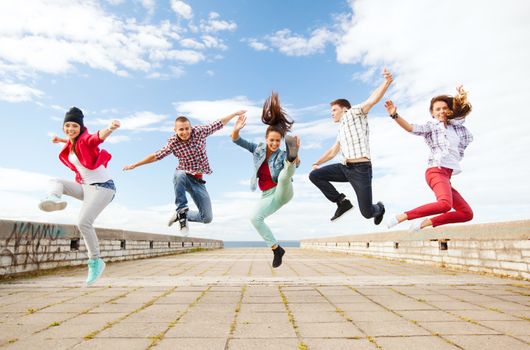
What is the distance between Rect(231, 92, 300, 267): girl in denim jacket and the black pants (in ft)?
1.38

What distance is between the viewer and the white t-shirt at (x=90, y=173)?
4.41 metres

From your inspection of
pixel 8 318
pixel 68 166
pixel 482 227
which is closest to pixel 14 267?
pixel 8 318

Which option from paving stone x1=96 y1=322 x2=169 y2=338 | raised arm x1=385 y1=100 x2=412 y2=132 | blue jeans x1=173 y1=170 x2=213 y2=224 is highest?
raised arm x1=385 y1=100 x2=412 y2=132

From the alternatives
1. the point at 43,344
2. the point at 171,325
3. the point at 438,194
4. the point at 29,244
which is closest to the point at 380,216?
the point at 438,194

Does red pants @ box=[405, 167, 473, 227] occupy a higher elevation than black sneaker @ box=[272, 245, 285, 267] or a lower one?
higher

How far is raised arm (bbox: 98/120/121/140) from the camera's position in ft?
13.2

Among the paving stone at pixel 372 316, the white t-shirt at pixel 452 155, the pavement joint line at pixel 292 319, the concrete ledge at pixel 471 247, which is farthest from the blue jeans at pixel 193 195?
the concrete ledge at pixel 471 247

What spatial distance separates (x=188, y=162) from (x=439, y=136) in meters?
2.53

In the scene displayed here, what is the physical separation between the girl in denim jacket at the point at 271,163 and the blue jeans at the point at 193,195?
24.2 inches

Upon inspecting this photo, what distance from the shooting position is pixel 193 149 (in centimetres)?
438

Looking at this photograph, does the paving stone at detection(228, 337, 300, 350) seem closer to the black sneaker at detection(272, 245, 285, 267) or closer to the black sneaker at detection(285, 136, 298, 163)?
the black sneaker at detection(272, 245, 285, 267)

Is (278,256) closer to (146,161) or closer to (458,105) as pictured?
(146,161)

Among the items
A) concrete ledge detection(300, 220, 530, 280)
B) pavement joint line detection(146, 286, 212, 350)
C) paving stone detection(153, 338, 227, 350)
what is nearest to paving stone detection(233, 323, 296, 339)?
paving stone detection(153, 338, 227, 350)

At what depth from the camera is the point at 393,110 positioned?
405 cm
